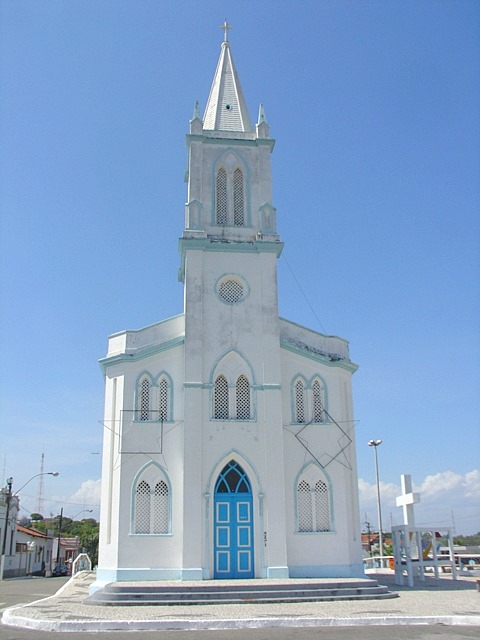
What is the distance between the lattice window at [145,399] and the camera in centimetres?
2194

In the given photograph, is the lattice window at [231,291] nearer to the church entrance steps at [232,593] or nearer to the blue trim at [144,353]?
the blue trim at [144,353]

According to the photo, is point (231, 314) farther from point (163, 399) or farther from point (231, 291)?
point (163, 399)

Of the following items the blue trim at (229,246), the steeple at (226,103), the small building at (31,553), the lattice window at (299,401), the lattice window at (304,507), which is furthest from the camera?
the small building at (31,553)

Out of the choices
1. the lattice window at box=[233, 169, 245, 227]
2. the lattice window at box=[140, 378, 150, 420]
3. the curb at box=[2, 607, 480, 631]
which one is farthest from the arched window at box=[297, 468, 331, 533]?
the lattice window at box=[233, 169, 245, 227]

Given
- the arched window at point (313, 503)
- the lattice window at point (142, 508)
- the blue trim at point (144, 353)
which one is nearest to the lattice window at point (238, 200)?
the blue trim at point (144, 353)

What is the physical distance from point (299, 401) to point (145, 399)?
550 cm

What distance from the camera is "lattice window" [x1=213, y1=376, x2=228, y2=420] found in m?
22.2

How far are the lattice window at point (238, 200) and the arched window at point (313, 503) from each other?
32.3 ft

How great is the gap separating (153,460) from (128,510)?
176 cm

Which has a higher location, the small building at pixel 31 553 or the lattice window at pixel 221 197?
the lattice window at pixel 221 197

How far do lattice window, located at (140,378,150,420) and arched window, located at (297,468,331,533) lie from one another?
5.78 m

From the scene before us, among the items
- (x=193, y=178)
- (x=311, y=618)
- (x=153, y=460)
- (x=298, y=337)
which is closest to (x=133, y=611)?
(x=311, y=618)

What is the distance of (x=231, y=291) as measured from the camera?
23.8m

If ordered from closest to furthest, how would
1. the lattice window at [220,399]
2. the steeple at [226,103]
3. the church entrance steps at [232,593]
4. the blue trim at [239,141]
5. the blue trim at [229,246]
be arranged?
the church entrance steps at [232,593], the lattice window at [220,399], the blue trim at [229,246], the blue trim at [239,141], the steeple at [226,103]
